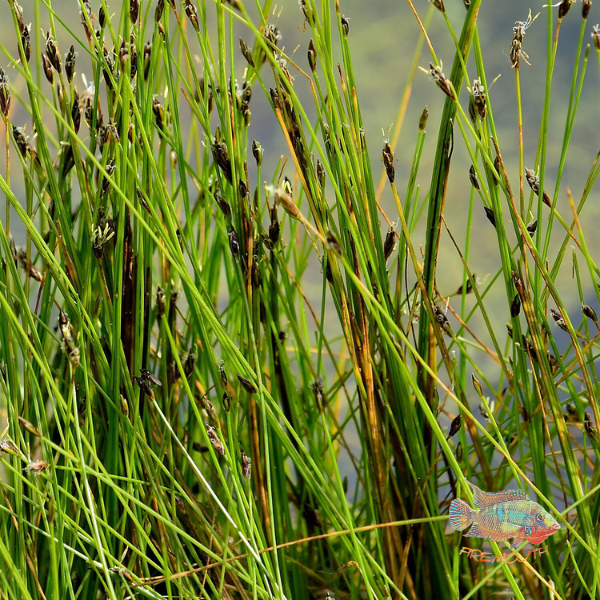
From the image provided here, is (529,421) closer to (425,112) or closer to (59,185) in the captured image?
(425,112)

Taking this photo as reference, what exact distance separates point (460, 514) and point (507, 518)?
3cm

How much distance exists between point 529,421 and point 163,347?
35cm

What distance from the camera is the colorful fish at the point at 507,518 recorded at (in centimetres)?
37

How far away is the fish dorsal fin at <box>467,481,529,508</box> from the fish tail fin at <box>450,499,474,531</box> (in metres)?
0.01

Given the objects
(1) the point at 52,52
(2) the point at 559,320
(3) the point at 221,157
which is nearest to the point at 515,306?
(2) the point at 559,320

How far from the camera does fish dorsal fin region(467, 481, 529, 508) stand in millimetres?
377

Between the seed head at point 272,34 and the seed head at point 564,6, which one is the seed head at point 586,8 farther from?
the seed head at point 272,34

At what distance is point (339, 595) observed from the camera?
0.57m

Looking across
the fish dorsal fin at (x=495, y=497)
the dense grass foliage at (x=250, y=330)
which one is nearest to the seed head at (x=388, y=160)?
the dense grass foliage at (x=250, y=330)

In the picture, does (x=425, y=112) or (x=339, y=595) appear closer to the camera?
(x=425, y=112)

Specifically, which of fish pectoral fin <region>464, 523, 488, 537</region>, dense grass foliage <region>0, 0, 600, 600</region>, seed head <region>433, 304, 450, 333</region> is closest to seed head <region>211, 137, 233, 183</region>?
dense grass foliage <region>0, 0, 600, 600</region>

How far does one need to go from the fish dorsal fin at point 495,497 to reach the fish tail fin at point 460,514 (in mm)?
12

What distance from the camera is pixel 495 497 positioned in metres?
0.38

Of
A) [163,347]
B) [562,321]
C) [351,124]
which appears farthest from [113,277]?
[562,321]
